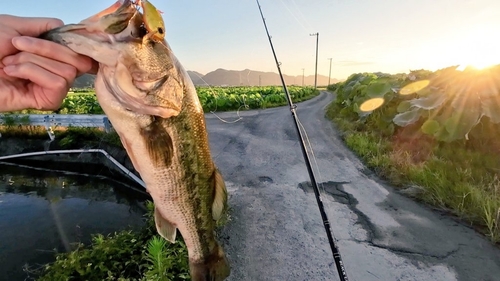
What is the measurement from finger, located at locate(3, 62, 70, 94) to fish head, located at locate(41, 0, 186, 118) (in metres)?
0.16

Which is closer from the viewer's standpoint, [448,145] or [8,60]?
[8,60]

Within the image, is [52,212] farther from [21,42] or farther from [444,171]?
[444,171]

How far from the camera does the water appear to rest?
665 centimetres

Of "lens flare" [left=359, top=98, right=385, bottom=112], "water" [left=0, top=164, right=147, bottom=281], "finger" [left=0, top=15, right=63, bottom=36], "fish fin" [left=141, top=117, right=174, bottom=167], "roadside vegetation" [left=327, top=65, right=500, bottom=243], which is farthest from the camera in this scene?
"lens flare" [left=359, top=98, right=385, bottom=112]

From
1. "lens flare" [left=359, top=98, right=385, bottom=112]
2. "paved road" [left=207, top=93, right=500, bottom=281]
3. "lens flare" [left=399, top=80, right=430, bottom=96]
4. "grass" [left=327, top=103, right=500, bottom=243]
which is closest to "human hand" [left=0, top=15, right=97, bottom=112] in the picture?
"paved road" [left=207, top=93, right=500, bottom=281]

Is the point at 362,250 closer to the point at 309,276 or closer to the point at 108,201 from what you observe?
the point at 309,276

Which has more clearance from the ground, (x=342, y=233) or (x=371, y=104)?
(x=371, y=104)

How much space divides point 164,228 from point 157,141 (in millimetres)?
783

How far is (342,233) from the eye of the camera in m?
5.34

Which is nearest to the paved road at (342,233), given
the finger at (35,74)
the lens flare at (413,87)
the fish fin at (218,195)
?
the fish fin at (218,195)

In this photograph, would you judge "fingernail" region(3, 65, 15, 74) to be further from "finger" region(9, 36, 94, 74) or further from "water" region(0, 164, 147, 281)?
"water" region(0, 164, 147, 281)

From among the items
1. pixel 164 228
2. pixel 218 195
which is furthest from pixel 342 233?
pixel 164 228

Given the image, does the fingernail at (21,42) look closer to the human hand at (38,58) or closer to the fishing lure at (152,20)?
the human hand at (38,58)

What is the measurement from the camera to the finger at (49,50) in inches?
54.8
